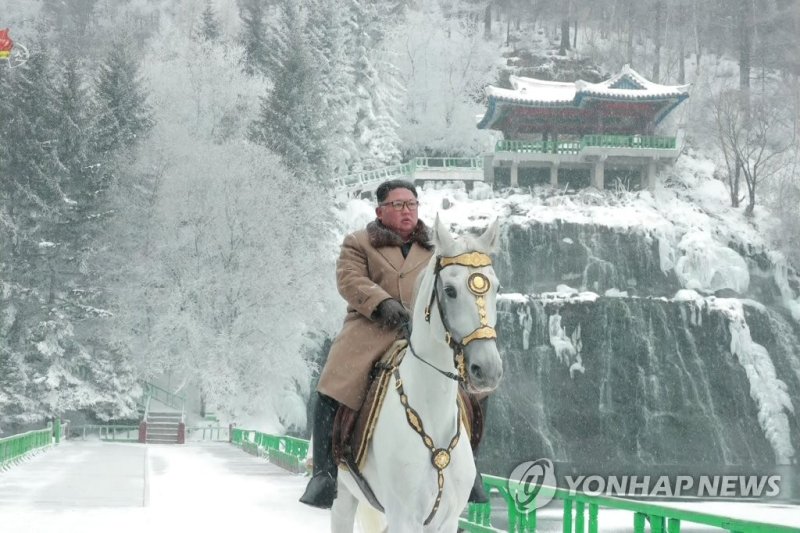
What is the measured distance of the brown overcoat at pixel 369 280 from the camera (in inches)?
270

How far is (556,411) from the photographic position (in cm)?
5250

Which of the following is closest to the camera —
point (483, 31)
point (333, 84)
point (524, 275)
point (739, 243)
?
point (524, 275)

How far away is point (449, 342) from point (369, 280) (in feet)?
3.84

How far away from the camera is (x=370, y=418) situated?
659 centimetres

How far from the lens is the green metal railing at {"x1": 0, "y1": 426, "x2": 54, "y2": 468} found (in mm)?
23898

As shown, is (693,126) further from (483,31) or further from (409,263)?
(409,263)

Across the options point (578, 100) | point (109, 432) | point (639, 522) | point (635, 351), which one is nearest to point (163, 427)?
point (109, 432)

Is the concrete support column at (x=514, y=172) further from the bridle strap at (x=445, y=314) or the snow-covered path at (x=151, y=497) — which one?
the bridle strap at (x=445, y=314)

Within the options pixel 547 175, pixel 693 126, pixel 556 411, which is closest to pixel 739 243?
pixel 547 175

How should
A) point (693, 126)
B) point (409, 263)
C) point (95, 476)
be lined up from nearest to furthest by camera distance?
point (409, 263)
point (95, 476)
point (693, 126)

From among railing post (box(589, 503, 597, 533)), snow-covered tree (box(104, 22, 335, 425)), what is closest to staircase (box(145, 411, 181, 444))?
snow-covered tree (box(104, 22, 335, 425))

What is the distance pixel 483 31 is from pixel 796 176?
39644mm

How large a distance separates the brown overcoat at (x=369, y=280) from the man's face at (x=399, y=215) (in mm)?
58

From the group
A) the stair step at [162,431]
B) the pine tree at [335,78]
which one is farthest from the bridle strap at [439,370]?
the pine tree at [335,78]
